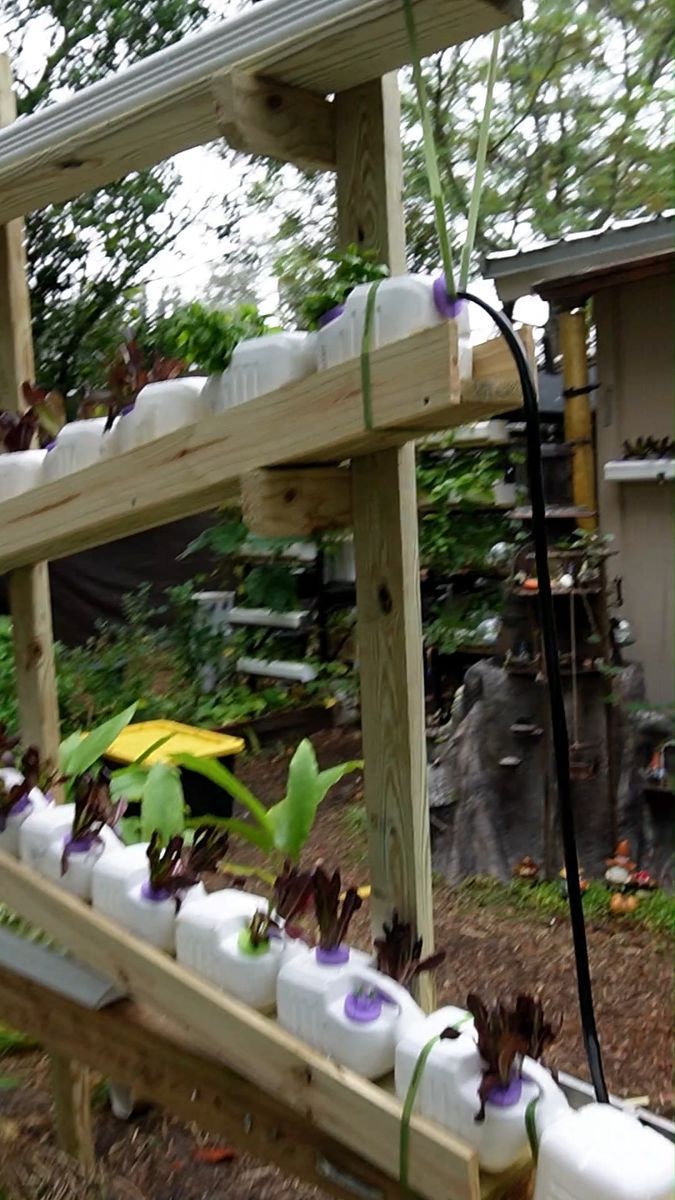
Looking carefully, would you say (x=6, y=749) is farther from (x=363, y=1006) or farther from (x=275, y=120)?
(x=275, y=120)

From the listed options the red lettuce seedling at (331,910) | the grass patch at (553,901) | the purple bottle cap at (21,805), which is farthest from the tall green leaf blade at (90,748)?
the grass patch at (553,901)

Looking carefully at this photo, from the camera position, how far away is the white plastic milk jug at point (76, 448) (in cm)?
123

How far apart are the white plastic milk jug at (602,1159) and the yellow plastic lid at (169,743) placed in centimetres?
224

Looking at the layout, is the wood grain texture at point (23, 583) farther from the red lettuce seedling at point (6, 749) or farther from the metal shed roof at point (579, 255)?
the metal shed roof at point (579, 255)

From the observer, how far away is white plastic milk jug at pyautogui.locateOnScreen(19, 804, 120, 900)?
52.7 inches

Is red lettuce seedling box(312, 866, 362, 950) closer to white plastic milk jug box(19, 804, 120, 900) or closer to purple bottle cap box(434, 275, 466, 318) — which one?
white plastic milk jug box(19, 804, 120, 900)

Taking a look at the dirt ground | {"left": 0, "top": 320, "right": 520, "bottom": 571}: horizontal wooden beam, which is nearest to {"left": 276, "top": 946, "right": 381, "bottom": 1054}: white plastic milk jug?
{"left": 0, "top": 320, "right": 520, "bottom": 571}: horizontal wooden beam

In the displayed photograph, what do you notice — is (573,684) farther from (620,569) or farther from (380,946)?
(380,946)

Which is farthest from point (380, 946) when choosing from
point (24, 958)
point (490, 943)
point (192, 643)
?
point (192, 643)

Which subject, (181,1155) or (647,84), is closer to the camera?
(181,1155)

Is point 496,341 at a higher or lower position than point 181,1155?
higher

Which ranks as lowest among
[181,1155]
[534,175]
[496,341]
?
[181,1155]

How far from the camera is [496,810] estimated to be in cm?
339

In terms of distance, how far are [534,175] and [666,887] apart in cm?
546
